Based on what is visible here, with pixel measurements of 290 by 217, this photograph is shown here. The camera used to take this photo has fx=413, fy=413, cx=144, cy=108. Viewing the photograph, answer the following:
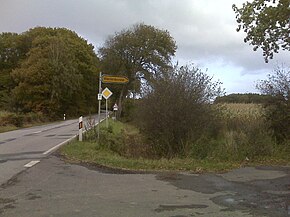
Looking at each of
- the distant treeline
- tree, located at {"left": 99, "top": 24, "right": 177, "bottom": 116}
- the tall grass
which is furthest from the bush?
the tall grass

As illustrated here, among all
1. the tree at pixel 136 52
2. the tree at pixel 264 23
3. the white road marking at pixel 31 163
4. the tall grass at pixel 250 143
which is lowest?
the white road marking at pixel 31 163

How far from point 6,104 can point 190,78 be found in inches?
2302

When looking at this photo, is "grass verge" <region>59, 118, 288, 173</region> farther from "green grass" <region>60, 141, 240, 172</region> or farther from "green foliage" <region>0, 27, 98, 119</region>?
"green foliage" <region>0, 27, 98, 119</region>

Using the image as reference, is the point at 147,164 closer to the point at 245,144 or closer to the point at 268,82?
the point at 245,144

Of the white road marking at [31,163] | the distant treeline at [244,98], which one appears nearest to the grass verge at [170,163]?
the white road marking at [31,163]

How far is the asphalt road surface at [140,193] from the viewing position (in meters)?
7.15

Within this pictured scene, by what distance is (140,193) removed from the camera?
8.57 m

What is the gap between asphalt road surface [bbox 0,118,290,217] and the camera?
7.15 m

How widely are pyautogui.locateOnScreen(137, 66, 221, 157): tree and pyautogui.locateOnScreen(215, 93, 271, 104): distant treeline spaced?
176cm

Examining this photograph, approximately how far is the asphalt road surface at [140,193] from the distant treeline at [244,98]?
4949 millimetres

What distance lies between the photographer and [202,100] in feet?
53.2

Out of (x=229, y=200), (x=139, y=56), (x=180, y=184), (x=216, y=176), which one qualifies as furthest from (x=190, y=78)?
(x=139, y=56)

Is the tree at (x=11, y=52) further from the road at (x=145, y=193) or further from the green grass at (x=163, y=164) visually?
the road at (x=145, y=193)

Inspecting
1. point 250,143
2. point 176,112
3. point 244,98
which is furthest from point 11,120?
point 250,143
